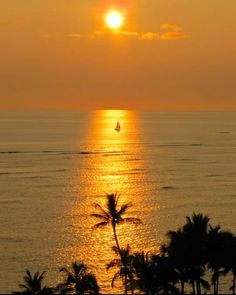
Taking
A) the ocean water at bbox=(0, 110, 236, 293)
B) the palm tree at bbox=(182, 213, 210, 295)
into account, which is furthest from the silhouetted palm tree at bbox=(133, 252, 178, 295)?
the ocean water at bbox=(0, 110, 236, 293)

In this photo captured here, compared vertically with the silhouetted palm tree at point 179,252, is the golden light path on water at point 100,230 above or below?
above

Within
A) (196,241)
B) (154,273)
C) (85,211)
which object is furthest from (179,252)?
(85,211)

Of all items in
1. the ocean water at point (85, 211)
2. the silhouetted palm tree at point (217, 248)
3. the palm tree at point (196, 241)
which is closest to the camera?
the palm tree at point (196, 241)

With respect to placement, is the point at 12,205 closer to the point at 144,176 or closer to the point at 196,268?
the point at 144,176

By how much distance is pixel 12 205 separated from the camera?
135000 millimetres

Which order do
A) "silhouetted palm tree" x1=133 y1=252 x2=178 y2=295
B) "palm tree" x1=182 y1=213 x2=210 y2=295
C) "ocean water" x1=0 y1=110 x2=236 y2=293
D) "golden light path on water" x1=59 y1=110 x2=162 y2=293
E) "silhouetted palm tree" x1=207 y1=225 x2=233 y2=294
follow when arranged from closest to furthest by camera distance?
"silhouetted palm tree" x1=133 y1=252 x2=178 y2=295
"palm tree" x1=182 y1=213 x2=210 y2=295
"silhouetted palm tree" x1=207 y1=225 x2=233 y2=294
"ocean water" x1=0 y1=110 x2=236 y2=293
"golden light path on water" x1=59 y1=110 x2=162 y2=293

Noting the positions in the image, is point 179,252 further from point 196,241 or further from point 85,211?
point 85,211

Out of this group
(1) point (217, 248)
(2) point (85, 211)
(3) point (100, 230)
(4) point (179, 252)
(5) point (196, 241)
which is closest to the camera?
(4) point (179, 252)

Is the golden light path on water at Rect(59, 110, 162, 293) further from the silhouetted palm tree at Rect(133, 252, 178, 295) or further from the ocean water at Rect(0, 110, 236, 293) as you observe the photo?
the silhouetted palm tree at Rect(133, 252, 178, 295)

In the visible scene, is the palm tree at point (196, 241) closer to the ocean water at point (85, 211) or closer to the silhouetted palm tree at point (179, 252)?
the silhouetted palm tree at point (179, 252)

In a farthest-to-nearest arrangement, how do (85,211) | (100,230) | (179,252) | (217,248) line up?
(85,211) < (100,230) < (217,248) < (179,252)

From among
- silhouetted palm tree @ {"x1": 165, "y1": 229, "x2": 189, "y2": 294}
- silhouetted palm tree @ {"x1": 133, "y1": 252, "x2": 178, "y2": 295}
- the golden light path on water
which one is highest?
the golden light path on water

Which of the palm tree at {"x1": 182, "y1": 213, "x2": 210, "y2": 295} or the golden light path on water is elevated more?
the golden light path on water

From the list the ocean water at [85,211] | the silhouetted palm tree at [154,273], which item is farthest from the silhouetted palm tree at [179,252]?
the ocean water at [85,211]
